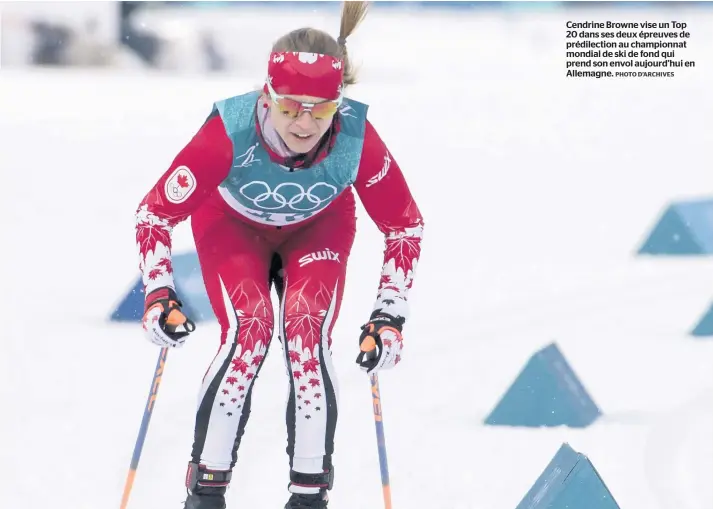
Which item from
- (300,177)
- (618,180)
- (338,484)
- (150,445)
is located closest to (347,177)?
(300,177)

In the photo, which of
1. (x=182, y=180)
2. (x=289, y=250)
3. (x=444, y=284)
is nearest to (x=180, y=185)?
(x=182, y=180)

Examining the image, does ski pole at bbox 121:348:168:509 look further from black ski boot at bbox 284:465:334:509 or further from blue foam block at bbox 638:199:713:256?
blue foam block at bbox 638:199:713:256

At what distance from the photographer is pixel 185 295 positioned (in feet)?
22.0

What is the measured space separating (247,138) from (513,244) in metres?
5.93

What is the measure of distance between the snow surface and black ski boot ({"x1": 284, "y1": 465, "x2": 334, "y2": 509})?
0.52 meters

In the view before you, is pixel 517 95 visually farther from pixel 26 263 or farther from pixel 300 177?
pixel 300 177

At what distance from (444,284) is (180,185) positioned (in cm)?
466

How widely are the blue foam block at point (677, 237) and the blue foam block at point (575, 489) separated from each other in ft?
18.9

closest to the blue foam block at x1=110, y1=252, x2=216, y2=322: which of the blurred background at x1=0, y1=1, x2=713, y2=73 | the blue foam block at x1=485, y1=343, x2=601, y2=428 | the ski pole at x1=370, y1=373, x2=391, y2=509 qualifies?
the blue foam block at x1=485, y1=343, x2=601, y2=428

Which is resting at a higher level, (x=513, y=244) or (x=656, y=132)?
(x=656, y=132)

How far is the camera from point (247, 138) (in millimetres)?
3607

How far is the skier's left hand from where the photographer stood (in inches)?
143

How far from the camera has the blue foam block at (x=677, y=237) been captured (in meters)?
9.03

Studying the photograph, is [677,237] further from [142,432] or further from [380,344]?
[142,432]
